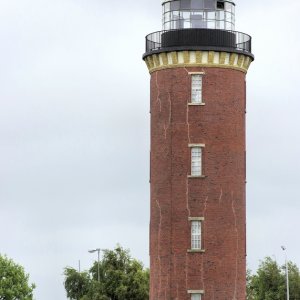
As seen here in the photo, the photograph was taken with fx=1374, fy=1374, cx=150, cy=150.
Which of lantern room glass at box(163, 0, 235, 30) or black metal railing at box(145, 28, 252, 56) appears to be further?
lantern room glass at box(163, 0, 235, 30)

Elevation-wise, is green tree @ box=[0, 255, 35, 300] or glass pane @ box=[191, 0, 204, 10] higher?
glass pane @ box=[191, 0, 204, 10]

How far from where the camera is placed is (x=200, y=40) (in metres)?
74.7

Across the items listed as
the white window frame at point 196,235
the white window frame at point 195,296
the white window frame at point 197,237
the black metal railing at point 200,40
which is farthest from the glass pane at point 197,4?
the white window frame at point 195,296

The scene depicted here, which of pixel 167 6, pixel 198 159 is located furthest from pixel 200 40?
pixel 198 159

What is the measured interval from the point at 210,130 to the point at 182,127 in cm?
153

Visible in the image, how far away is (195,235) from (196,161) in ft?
13.2

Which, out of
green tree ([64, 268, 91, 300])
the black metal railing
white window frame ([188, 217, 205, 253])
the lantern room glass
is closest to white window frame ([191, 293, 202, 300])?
white window frame ([188, 217, 205, 253])

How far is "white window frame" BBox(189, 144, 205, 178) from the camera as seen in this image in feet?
244

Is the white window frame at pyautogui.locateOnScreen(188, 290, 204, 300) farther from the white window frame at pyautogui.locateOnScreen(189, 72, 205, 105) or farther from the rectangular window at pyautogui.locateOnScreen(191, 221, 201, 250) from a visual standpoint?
the white window frame at pyautogui.locateOnScreen(189, 72, 205, 105)

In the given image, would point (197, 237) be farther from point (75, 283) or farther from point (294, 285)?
point (75, 283)

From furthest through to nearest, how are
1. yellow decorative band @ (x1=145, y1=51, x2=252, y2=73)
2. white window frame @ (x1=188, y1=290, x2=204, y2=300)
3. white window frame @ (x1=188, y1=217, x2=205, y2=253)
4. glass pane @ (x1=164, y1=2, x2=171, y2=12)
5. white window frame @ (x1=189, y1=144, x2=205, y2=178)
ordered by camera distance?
glass pane @ (x1=164, y1=2, x2=171, y2=12), yellow decorative band @ (x1=145, y1=51, x2=252, y2=73), white window frame @ (x1=189, y1=144, x2=205, y2=178), white window frame @ (x1=188, y1=217, x2=205, y2=253), white window frame @ (x1=188, y1=290, x2=204, y2=300)

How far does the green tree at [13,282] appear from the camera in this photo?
424 ft

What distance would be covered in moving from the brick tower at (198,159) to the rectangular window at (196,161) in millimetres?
54

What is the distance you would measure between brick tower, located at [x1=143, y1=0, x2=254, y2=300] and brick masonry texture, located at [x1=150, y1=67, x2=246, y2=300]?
0.18 ft
